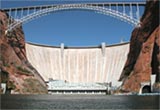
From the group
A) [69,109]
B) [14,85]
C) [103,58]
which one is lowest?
[69,109]

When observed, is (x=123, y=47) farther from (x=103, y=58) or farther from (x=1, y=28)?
(x=1, y=28)

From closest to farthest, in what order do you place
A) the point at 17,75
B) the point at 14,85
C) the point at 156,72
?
the point at 156,72, the point at 14,85, the point at 17,75

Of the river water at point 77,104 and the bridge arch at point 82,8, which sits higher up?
the bridge arch at point 82,8

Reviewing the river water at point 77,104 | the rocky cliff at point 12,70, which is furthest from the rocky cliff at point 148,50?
the river water at point 77,104

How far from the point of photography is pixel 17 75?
85750mm

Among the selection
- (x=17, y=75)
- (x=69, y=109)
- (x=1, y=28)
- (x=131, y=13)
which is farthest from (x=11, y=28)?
(x=69, y=109)

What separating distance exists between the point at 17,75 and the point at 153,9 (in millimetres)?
37200

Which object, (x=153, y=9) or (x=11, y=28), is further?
(x=11, y=28)

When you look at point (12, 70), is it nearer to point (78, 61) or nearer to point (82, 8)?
point (82, 8)

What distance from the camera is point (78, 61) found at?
443ft

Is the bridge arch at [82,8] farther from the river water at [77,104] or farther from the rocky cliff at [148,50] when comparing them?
the river water at [77,104]

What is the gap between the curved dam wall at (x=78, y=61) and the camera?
127562mm

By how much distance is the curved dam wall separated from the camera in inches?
5022

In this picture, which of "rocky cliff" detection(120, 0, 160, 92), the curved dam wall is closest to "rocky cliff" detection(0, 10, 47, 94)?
"rocky cliff" detection(120, 0, 160, 92)
